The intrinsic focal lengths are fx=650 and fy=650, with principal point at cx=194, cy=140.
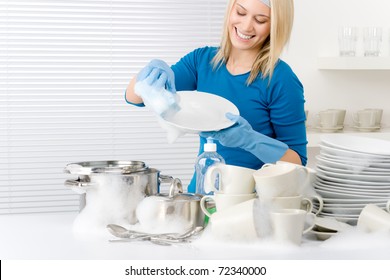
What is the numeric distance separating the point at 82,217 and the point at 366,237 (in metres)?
0.70

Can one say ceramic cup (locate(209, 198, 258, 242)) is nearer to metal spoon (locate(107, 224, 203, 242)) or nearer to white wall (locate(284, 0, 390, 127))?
metal spoon (locate(107, 224, 203, 242))

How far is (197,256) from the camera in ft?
4.51

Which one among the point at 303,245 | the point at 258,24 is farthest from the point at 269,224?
the point at 258,24

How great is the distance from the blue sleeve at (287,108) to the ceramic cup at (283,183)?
2.12ft

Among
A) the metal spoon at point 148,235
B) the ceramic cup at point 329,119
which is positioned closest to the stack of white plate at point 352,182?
the metal spoon at point 148,235

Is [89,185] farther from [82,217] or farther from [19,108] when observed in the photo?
[19,108]

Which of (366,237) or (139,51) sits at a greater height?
(139,51)

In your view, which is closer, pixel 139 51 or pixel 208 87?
pixel 208 87

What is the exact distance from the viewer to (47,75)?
380cm

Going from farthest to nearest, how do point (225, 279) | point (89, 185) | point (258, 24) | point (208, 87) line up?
point (208, 87) → point (258, 24) → point (89, 185) → point (225, 279)

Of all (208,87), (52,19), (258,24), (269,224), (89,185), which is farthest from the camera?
(52,19)

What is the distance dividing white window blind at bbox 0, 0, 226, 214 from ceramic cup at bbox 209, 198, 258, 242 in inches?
97.3

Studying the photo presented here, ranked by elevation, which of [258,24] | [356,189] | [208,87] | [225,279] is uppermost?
[258,24]

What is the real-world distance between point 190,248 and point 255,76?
91 cm
